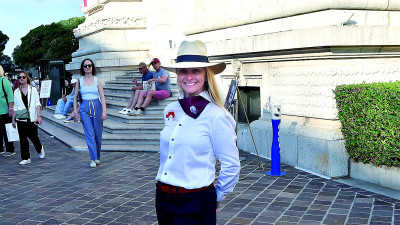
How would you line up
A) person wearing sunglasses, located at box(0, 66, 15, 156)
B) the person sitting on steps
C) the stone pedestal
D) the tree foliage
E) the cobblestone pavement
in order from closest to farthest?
1. the cobblestone pavement
2. person wearing sunglasses, located at box(0, 66, 15, 156)
3. the person sitting on steps
4. the stone pedestal
5. the tree foliage

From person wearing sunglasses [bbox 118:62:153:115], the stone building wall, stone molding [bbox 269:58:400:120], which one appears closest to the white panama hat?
the stone building wall

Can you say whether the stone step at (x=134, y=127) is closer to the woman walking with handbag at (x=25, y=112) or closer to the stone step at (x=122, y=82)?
the woman walking with handbag at (x=25, y=112)

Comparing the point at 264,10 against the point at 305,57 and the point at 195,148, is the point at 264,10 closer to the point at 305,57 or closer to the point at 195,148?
the point at 305,57

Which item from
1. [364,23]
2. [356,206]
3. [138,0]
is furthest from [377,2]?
[138,0]

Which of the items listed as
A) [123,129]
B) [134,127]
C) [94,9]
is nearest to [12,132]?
[123,129]

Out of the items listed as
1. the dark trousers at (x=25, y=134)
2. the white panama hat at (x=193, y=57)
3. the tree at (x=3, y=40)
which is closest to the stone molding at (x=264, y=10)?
the dark trousers at (x=25, y=134)

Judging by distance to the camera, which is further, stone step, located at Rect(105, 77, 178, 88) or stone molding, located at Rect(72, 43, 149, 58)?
stone molding, located at Rect(72, 43, 149, 58)

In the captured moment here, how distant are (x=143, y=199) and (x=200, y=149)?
370cm

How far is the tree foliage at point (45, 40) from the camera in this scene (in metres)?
57.1

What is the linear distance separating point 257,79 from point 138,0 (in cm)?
910

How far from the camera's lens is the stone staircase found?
11008 millimetres

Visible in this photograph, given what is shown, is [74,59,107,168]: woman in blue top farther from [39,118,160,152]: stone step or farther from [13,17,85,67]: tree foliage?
[13,17,85,67]: tree foliage

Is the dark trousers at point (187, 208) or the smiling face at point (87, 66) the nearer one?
the dark trousers at point (187, 208)

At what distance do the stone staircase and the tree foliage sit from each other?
43.8 m
